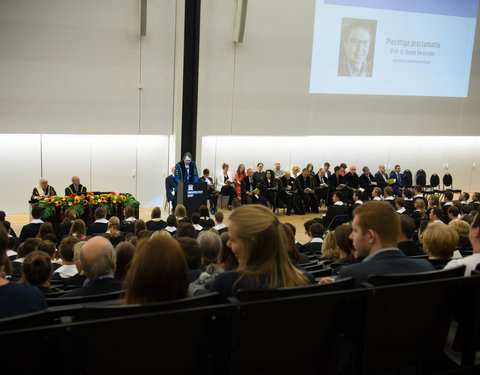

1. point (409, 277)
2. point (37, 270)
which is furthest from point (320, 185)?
point (409, 277)

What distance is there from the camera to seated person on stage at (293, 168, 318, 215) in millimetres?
13773

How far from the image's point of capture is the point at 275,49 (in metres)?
14.4

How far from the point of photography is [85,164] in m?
13.2

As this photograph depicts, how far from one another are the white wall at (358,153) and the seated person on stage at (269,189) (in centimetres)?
164

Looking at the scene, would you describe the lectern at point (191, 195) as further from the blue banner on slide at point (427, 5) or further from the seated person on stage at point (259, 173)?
the blue banner on slide at point (427, 5)

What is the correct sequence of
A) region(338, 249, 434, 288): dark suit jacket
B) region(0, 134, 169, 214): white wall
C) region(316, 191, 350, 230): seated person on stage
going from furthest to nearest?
region(0, 134, 169, 214): white wall, region(316, 191, 350, 230): seated person on stage, region(338, 249, 434, 288): dark suit jacket

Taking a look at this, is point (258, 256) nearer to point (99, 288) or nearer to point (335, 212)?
point (99, 288)

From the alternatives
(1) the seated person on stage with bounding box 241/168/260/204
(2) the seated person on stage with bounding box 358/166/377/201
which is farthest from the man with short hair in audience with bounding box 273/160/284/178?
(2) the seated person on stage with bounding box 358/166/377/201

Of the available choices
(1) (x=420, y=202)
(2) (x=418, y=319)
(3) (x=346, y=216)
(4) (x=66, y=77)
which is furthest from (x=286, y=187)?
(2) (x=418, y=319)

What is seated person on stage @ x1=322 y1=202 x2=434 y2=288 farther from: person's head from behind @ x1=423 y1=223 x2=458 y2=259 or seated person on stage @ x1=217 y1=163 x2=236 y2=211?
seated person on stage @ x1=217 y1=163 x2=236 y2=211

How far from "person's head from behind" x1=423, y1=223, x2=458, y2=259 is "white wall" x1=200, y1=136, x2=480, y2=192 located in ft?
35.7

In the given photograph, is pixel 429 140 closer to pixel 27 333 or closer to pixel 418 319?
pixel 418 319

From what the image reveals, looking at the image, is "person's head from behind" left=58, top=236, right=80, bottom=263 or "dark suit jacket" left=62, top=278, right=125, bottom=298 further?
"person's head from behind" left=58, top=236, right=80, bottom=263

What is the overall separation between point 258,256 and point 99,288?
143 centimetres
